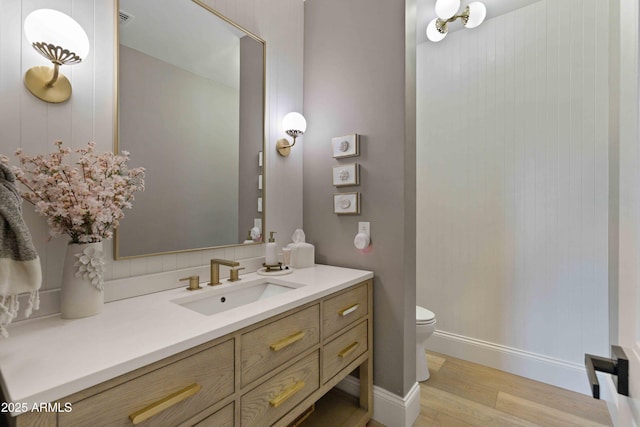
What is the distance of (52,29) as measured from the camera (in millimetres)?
931

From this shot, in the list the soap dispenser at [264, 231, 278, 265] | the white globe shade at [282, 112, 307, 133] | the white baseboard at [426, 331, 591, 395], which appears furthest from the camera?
the white baseboard at [426, 331, 591, 395]

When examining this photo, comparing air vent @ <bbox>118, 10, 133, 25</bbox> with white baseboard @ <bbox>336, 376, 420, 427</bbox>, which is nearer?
air vent @ <bbox>118, 10, 133, 25</bbox>

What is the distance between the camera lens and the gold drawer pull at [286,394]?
102 cm

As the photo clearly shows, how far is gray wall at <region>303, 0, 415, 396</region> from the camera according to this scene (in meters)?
1.62

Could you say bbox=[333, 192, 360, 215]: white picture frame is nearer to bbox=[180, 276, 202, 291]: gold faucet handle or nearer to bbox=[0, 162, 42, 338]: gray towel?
bbox=[180, 276, 202, 291]: gold faucet handle

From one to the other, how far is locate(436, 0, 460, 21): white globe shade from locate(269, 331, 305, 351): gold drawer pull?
2.31 meters

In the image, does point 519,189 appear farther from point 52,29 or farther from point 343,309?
point 52,29

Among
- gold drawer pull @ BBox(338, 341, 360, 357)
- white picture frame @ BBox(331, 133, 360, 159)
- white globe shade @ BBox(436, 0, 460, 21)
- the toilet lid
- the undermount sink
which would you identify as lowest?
the toilet lid

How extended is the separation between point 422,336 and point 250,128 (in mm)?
1838

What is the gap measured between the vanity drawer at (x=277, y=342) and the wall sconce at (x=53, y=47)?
3.66ft

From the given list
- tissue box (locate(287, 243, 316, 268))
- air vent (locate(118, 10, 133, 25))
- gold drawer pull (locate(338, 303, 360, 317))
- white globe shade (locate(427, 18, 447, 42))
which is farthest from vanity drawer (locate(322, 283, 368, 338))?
white globe shade (locate(427, 18, 447, 42))

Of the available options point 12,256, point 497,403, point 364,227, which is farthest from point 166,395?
point 497,403

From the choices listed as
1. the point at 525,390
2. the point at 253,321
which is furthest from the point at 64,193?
the point at 525,390

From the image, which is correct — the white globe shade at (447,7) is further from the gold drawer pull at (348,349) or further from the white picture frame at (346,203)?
the gold drawer pull at (348,349)
